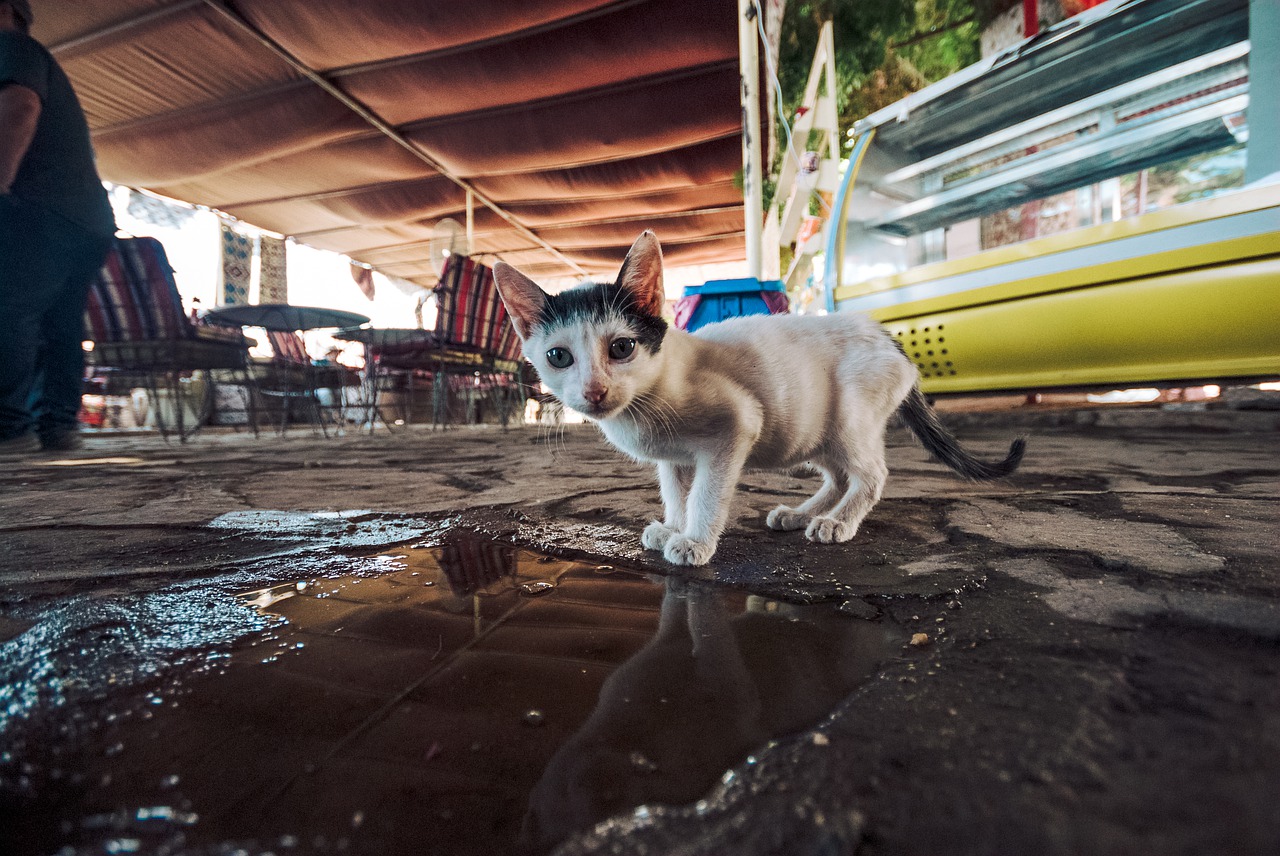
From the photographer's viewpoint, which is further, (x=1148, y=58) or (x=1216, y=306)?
(x=1148, y=58)

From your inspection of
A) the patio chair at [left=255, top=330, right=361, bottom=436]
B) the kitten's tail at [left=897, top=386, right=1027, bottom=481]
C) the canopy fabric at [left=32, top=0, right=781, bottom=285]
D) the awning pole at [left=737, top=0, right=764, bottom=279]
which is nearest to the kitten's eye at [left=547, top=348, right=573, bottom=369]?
the kitten's tail at [left=897, top=386, right=1027, bottom=481]

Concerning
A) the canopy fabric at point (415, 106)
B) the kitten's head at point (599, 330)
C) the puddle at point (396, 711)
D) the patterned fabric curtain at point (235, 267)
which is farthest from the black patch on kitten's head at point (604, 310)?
the patterned fabric curtain at point (235, 267)

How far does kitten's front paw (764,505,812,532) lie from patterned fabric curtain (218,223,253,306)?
332 inches

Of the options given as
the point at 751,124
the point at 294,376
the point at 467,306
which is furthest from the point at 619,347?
the point at 294,376

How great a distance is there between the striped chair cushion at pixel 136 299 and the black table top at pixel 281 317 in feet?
2.62

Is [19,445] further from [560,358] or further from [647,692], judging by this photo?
[647,692]

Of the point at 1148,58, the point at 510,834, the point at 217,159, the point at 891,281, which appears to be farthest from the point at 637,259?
the point at 217,159

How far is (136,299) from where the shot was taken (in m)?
3.84

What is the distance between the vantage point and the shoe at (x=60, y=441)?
334cm

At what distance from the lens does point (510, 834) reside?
0.39 metres

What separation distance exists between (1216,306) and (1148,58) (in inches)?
53.7

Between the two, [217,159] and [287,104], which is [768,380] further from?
[217,159]

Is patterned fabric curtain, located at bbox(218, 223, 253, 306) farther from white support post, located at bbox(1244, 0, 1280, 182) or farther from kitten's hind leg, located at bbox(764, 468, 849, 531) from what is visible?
white support post, located at bbox(1244, 0, 1280, 182)

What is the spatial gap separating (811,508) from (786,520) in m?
0.18
